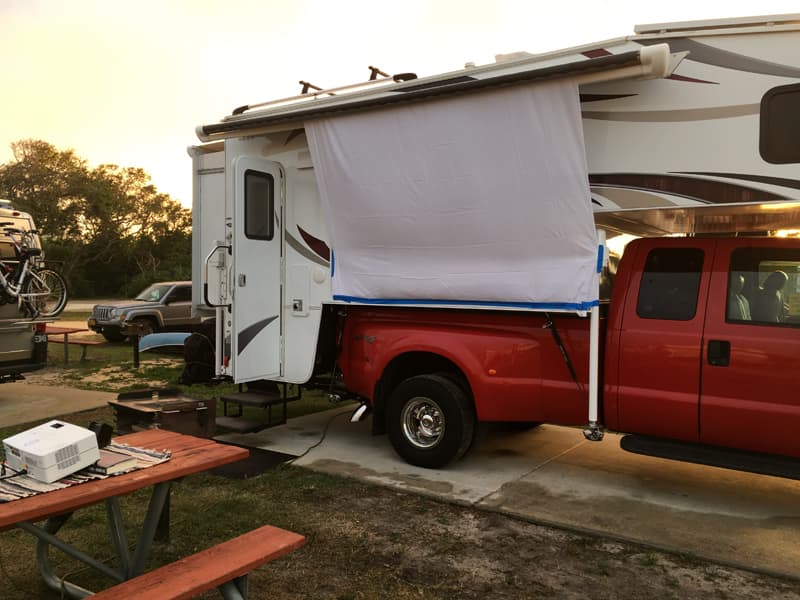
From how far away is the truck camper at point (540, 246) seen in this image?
4531mm

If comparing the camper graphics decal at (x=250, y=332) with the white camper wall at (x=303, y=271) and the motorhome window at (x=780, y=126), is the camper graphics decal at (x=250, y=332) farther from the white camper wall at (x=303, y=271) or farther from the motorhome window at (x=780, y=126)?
the motorhome window at (x=780, y=126)

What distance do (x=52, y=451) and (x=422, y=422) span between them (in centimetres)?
348

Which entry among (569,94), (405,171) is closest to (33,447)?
(405,171)

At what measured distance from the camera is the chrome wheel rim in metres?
5.89

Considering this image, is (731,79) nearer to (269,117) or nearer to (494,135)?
(494,135)

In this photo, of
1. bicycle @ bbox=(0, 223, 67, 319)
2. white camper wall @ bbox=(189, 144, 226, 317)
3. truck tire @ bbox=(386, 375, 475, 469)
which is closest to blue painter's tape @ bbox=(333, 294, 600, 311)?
truck tire @ bbox=(386, 375, 475, 469)

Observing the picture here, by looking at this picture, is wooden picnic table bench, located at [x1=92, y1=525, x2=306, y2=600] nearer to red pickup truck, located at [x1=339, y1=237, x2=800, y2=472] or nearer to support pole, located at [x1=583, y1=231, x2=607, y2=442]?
support pole, located at [x1=583, y1=231, x2=607, y2=442]

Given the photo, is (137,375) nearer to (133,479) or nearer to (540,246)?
(540,246)

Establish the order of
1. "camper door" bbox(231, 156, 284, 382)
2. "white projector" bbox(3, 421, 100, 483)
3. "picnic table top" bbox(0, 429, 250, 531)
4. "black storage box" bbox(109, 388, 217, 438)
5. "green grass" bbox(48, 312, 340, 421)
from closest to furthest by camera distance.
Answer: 1. "picnic table top" bbox(0, 429, 250, 531)
2. "white projector" bbox(3, 421, 100, 483)
3. "black storage box" bbox(109, 388, 217, 438)
4. "camper door" bbox(231, 156, 284, 382)
5. "green grass" bbox(48, 312, 340, 421)

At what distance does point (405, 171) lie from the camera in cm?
564

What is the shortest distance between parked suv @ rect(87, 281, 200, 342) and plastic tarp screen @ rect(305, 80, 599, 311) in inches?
399

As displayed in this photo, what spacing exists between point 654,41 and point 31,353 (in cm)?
842

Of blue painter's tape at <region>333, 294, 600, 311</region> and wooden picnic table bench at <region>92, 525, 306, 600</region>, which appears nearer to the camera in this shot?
wooden picnic table bench at <region>92, 525, 306, 600</region>

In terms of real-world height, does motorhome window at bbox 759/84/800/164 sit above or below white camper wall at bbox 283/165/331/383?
above
